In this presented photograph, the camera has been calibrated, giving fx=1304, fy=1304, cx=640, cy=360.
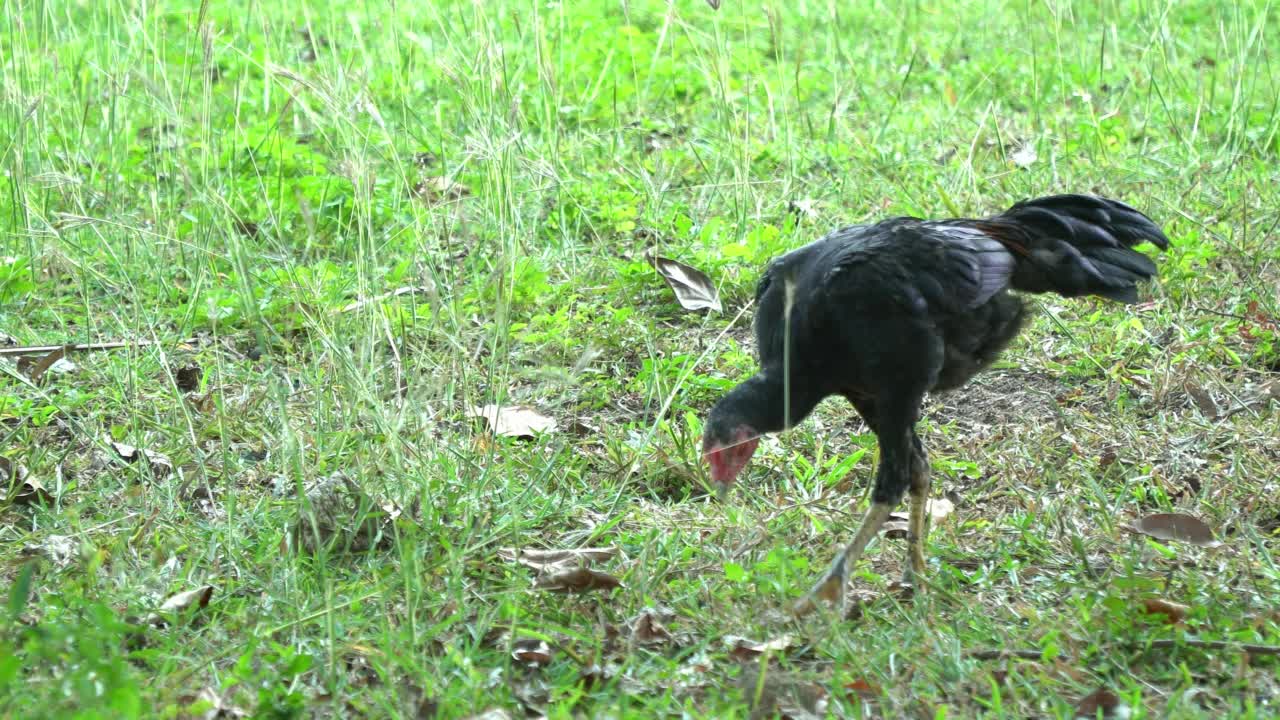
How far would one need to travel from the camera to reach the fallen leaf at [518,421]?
410cm

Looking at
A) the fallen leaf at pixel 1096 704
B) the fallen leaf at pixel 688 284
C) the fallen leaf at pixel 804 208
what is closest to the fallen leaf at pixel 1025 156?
the fallen leaf at pixel 804 208

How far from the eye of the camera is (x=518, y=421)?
425 centimetres

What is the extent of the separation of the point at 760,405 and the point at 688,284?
1651 mm

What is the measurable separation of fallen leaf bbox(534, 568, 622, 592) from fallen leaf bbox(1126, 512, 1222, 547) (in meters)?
1.43

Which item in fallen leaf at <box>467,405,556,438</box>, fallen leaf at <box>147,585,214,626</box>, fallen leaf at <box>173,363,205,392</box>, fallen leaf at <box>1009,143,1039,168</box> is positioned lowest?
fallen leaf at <box>173,363,205,392</box>

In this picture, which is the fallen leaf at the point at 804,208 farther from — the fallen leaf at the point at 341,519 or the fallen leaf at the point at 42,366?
the fallen leaf at the point at 42,366

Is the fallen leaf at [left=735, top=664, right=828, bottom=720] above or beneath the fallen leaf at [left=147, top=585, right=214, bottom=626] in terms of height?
above

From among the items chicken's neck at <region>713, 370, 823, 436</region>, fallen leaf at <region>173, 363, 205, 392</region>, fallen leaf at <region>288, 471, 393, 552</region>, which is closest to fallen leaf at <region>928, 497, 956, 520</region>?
chicken's neck at <region>713, 370, 823, 436</region>

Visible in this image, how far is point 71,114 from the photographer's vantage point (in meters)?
5.57

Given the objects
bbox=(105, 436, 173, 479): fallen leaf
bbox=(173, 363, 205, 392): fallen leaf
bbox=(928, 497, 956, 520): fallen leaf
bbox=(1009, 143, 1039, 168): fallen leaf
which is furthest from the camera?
bbox=(1009, 143, 1039, 168): fallen leaf

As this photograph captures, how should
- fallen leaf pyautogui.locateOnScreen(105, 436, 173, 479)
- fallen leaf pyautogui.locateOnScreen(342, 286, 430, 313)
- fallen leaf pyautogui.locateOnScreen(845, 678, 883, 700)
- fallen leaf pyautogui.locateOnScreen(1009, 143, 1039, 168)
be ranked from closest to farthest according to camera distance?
fallen leaf pyautogui.locateOnScreen(845, 678, 883, 700), fallen leaf pyautogui.locateOnScreen(342, 286, 430, 313), fallen leaf pyautogui.locateOnScreen(105, 436, 173, 479), fallen leaf pyautogui.locateOnScreen(1009, 143, 1039, 168)

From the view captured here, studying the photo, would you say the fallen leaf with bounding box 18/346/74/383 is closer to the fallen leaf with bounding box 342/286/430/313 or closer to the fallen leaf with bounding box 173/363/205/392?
the fallen leaf with bounding box 173/363/205/392

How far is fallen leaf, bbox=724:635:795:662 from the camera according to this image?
9.73ft

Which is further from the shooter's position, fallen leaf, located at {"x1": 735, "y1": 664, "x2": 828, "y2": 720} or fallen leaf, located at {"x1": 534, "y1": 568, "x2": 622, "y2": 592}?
fallen leaf, located at {"x1": 534, "y1": 568, "x2": 622, "y2": 592}
